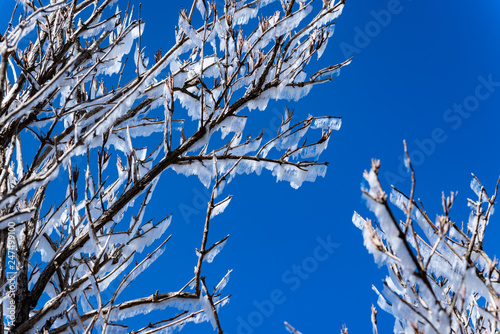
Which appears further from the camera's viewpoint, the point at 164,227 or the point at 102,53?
the point at 102,53

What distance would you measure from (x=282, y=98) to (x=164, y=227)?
1.58m

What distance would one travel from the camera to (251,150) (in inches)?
147

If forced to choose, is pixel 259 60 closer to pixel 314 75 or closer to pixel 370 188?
pixel 314 75

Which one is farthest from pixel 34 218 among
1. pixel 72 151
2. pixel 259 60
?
pixel 259 60

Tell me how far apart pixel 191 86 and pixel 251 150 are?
2.78ft

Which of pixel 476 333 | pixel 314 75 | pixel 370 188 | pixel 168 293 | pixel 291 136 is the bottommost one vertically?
pixel 476 333

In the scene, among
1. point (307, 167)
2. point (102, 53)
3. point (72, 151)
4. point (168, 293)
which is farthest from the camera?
point (307, 167)

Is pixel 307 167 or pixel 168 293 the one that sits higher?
pixel 307 167

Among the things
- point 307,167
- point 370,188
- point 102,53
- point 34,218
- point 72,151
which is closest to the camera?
point 370,188

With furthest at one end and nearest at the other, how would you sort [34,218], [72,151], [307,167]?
[307,167] < [34,218] < [72,151]

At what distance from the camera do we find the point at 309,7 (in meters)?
3.37

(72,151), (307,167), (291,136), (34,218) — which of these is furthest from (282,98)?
(34,218)

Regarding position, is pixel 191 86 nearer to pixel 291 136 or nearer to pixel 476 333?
pixel 291 136

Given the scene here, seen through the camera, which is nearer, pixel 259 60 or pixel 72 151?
pixel 72 151
